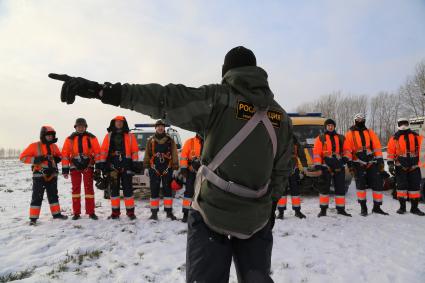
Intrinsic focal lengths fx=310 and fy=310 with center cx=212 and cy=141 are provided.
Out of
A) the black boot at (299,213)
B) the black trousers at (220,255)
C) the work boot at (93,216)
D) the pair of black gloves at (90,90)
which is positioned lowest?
the black boot at (299,213)

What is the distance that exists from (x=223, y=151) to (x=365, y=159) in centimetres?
707

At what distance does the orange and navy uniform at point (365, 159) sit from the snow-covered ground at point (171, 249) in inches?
26.4

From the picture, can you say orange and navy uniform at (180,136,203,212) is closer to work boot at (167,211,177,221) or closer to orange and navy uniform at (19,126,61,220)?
work boot at (167,211,177,221)

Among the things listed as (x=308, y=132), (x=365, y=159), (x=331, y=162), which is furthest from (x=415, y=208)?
(x=308, y=132)

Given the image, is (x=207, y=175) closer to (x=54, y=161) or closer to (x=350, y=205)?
(x=54, y=161)

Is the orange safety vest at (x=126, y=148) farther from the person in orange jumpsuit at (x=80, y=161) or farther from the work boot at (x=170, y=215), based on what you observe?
the work boot at (x=170, y=215)

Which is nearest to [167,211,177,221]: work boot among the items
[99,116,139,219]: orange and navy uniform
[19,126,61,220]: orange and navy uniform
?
[99,116,139,219]: orange and navy uniform

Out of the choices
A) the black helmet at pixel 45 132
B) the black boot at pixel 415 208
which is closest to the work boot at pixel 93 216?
the black helmet at pixel 45 132

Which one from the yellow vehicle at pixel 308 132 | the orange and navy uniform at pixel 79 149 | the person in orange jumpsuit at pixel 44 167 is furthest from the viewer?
the yellow vehicle at pixel 308 132

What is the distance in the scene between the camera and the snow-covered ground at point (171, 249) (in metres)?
4.10

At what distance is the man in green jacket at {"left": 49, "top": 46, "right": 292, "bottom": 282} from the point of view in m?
1.88

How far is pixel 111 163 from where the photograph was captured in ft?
24.8

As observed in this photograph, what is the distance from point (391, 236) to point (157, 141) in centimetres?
544

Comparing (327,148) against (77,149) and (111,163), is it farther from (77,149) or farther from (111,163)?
(77,149)
